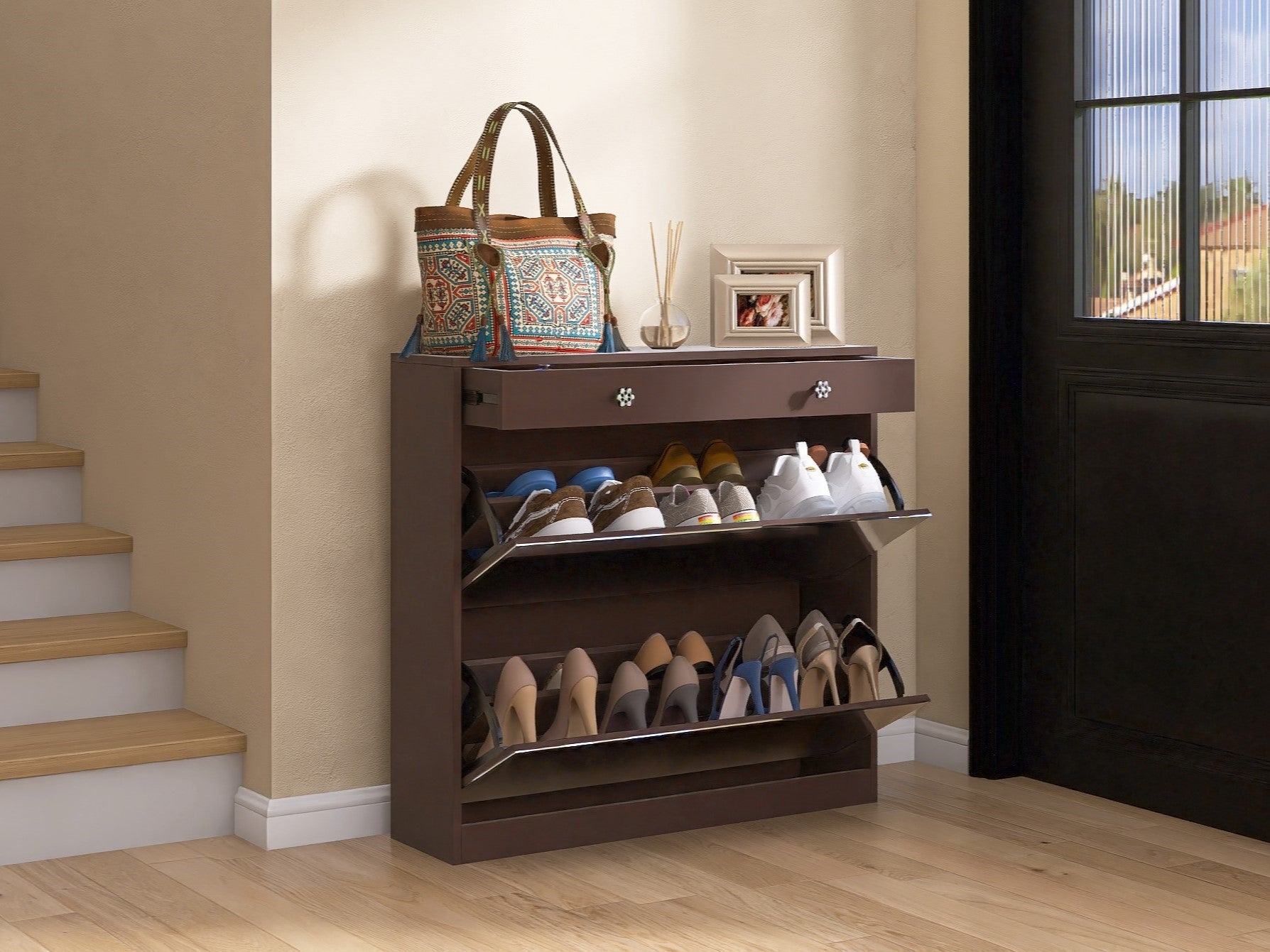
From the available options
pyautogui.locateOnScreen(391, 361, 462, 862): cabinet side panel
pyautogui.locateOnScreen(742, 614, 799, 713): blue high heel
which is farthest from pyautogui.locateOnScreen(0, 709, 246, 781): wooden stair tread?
pyautogui.locateOnScreen(742, 614, 799, 713): blue high heel

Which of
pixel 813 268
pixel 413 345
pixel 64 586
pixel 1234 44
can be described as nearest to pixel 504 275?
pixel 413 345

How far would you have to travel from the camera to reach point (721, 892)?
9.55 feet

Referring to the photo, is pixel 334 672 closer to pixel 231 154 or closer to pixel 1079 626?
pixel 231 154

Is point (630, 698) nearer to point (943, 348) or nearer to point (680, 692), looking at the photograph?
point (680, 692)

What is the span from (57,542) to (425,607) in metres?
1.02

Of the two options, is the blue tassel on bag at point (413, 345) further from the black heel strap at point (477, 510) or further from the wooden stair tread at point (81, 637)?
the wooden stair tread at point (81, 637)

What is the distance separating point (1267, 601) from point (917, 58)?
1447 mm

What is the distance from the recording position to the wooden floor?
2689 mm

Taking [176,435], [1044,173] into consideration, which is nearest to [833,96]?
[1044,173]

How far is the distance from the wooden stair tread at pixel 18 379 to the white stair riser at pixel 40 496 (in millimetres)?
382

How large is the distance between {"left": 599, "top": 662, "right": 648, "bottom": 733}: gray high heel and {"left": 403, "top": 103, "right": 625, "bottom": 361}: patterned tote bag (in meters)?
0.61

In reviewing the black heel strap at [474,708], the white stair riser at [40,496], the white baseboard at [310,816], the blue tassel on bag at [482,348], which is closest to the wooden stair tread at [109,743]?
the white baseboard at [310,816]

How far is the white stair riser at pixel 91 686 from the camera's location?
3.32m

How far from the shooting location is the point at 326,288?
3160 mm
